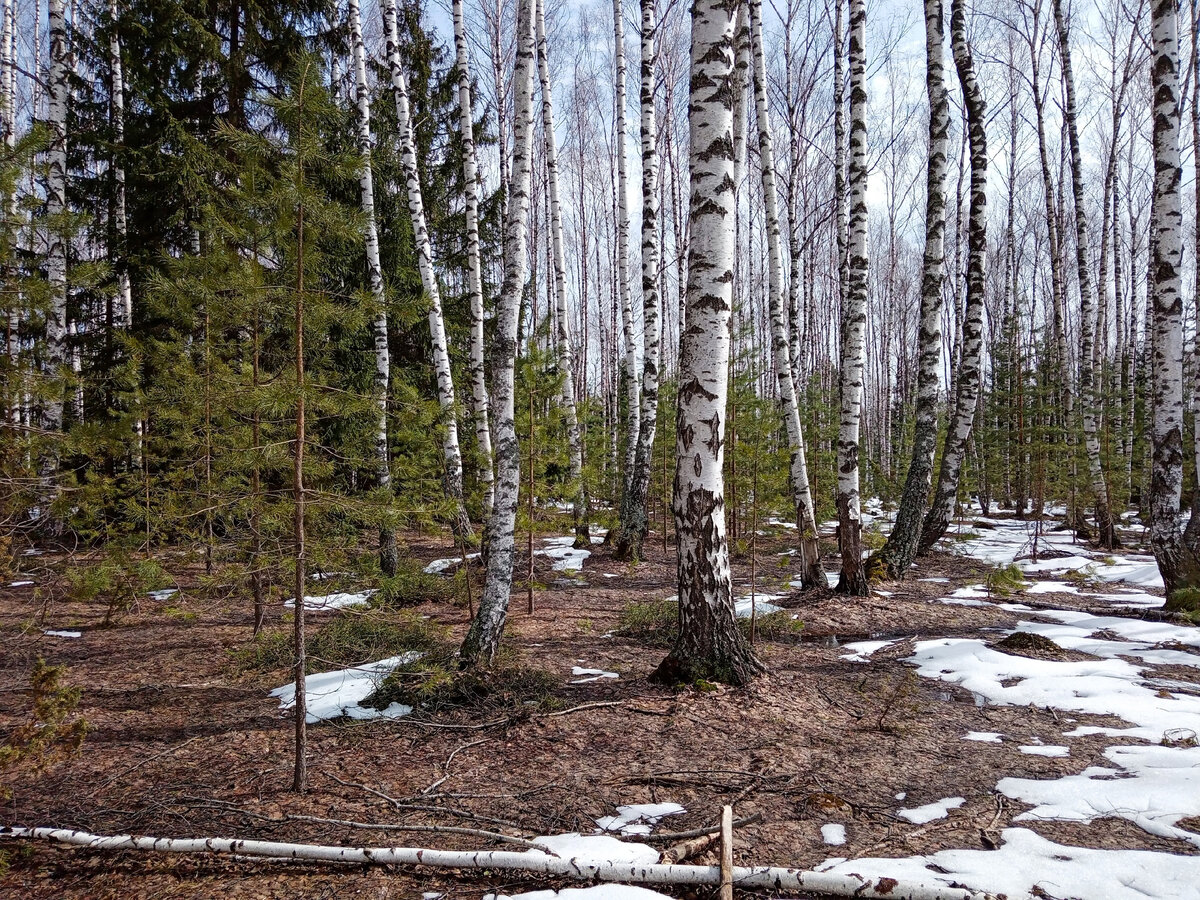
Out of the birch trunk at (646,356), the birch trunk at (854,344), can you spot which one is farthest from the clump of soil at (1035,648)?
the birch trunk at (646,356)

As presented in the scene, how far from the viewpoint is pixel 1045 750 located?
3730 millimetres

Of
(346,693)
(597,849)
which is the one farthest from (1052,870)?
(346,693)

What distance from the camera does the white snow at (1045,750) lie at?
12.0 feet

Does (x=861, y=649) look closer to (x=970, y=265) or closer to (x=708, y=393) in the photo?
(x=708, y=393)

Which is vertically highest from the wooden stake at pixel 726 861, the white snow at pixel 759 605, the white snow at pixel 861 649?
the wooden stake at pixel 726 861

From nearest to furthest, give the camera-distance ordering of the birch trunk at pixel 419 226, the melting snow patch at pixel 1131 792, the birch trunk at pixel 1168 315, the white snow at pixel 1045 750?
the melting snow patch at pixel 1131 792 < the white snow at pixel 1045 750 < the birch trunk at pixel 1168 315 < the birch trunk at pixel 419 226

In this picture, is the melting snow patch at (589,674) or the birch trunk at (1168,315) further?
the birch trunk at (1168,315)

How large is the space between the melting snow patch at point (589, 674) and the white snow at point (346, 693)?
54.1 inches

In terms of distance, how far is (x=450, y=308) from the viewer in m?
12.0

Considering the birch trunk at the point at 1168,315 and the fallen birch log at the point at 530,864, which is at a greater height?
the birch trunk at the point at 1168,315

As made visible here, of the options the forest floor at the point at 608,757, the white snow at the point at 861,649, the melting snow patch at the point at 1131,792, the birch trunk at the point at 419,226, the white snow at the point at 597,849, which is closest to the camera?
the white snow at the point at 597,849

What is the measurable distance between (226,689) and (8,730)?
52.8 inches

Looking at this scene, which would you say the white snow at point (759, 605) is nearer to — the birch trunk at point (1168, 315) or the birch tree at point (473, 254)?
the birch tree at point (473, 254)

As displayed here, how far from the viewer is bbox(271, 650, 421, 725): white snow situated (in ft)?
14.9
